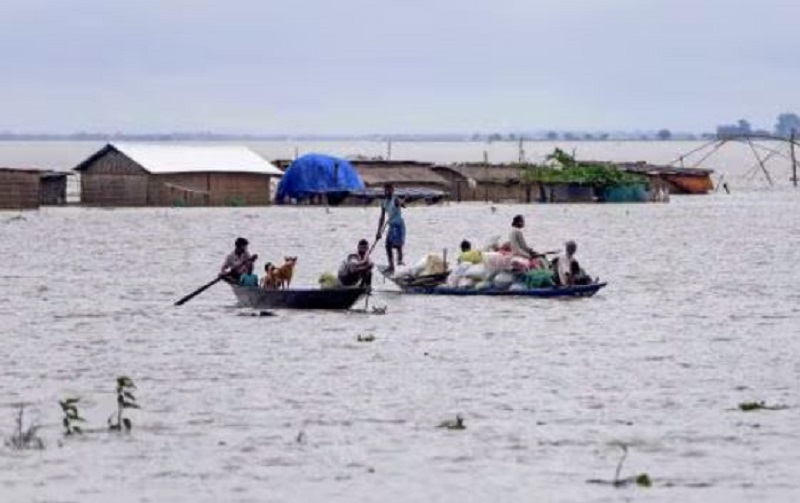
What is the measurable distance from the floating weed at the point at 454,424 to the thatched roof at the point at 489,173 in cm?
5117

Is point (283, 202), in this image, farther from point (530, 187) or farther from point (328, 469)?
point (328, 469)

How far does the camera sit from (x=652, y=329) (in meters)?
23.7

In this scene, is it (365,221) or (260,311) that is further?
(365,221)

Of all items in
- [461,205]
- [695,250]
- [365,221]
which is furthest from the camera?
[461,205]

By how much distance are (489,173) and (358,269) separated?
147 ft

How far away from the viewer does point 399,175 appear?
207ft

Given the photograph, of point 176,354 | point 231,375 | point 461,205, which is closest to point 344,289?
point 176,354

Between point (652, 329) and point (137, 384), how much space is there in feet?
24.6

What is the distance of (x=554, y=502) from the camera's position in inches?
506

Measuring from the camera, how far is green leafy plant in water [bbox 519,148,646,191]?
66.1 m

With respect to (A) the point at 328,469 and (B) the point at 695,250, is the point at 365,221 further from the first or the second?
(A) the point at 328,469

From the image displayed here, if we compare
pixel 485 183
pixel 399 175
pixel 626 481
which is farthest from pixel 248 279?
pixel 485 183

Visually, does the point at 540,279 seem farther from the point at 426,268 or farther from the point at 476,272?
the point at 426,268

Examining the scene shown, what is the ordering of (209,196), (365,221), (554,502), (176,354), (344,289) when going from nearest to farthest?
1. (554,502)
2. (176,354)
3. (344,289)
4. (365,221)
5. (209,196)
